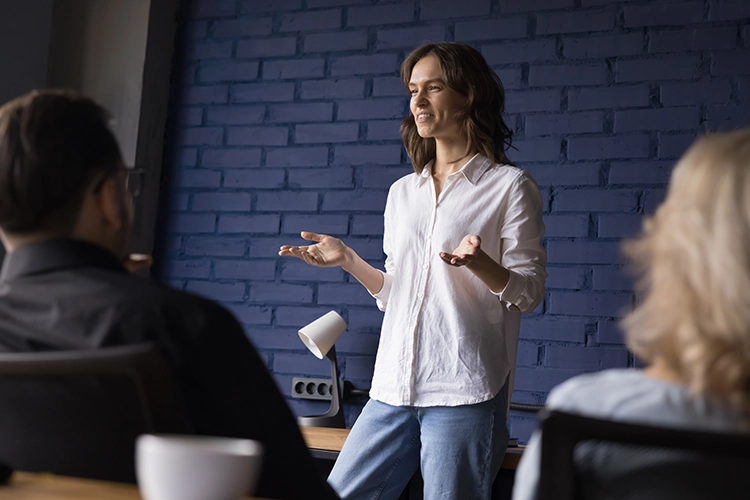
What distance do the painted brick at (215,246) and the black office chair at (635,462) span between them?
2527 millimetres

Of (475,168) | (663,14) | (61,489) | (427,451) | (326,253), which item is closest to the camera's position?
(61,489)

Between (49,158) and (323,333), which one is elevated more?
(49,158)

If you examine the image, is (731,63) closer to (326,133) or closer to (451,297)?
(451,297)

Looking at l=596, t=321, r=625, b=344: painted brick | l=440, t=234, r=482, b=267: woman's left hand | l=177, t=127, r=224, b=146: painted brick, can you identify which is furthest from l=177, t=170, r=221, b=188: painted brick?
l=440, t=234, r=482, b=267: woman's left hand

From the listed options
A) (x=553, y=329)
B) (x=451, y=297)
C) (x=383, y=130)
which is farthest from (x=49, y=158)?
(x=383, y=130)

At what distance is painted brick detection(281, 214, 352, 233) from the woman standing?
73 cm

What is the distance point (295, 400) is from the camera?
115 inches

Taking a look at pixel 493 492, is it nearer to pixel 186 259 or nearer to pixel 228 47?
pixel 186 259

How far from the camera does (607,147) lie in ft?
8.63

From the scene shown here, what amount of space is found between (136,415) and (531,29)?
229cm

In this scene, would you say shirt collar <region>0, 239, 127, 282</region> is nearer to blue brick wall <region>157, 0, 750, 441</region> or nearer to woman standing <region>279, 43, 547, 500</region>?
woman standing <region>279, 43, 547, 500</region>

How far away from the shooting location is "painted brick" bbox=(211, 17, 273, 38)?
3189 millimetres

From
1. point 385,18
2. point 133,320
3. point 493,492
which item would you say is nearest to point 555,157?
point 385,18

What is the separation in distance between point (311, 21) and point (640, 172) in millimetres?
1334
